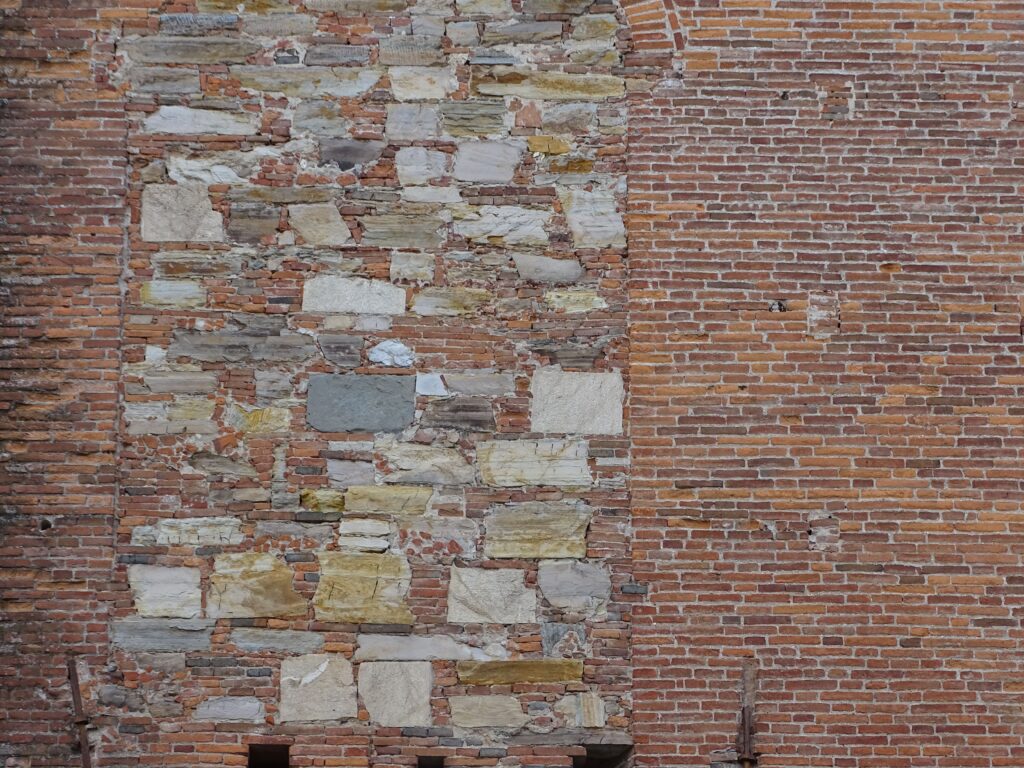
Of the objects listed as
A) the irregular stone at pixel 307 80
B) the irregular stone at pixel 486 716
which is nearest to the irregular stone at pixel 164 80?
the irregular stone at pixel 307 80

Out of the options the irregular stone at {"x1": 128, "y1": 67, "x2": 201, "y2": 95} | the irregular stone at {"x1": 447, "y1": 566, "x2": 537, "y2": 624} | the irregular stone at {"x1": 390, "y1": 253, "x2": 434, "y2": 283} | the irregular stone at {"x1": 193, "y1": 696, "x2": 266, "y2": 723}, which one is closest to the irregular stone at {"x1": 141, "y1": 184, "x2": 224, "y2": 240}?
the irregular stone at {"x1": 128, "y1": 67, "x2": 201, "y2": 95}

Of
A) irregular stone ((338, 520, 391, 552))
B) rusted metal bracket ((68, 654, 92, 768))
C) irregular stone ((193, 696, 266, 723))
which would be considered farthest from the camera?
irregular stone ((338, 520, 391, 552))

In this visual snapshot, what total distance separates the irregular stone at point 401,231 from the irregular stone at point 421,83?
2.19ft

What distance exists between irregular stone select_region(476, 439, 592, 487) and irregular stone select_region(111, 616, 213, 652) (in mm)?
1596

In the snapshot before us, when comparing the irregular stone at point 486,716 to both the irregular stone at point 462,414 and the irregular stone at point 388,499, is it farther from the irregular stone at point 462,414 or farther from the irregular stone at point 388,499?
the irregular stone at point 462,414

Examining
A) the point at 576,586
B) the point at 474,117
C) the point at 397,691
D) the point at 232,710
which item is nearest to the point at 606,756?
the point at 576,586

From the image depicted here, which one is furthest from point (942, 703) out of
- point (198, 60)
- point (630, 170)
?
point (198, 60)

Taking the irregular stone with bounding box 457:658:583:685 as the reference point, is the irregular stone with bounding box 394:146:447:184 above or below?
above

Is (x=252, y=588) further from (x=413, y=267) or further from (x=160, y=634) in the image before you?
(x=413, y=267)

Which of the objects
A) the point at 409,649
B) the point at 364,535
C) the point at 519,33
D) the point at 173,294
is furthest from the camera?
the point at 519,33

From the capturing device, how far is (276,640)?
239 inches

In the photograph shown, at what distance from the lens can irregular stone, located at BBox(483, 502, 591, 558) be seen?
6223 mm

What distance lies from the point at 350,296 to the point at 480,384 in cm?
83

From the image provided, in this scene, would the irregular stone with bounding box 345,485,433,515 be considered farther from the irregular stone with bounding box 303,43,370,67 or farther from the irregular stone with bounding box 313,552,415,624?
the irregular stone with bounding box 303,43,370,67
